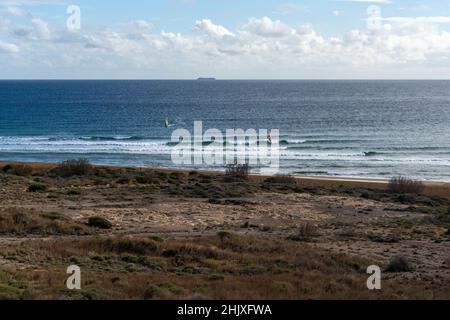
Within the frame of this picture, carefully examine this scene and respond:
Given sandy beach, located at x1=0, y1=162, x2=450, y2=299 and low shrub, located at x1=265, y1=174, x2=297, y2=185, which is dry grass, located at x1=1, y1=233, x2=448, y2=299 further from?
low shrub, located at x1=265, y1=174, x2=297, y2=185

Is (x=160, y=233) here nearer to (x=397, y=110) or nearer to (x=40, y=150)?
(x=40, y=150)

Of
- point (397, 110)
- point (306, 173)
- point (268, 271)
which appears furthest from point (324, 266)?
point (397, 110)

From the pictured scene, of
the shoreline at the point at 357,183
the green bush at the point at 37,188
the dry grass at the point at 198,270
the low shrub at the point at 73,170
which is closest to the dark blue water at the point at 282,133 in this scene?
the shoreline at the point at 357,183

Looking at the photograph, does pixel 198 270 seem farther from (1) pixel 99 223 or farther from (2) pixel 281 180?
(2) pixel 281 180

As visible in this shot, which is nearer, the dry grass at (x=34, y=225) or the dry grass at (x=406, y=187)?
the dry grass at (x=34, y=225)

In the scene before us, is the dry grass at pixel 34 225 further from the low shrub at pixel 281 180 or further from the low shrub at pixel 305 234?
the low shrub at pixel 281 180

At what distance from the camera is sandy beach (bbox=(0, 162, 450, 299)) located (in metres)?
13.9

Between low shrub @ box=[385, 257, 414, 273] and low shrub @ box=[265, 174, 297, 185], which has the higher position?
low shrub @ box=[385, 257, 414, 273]

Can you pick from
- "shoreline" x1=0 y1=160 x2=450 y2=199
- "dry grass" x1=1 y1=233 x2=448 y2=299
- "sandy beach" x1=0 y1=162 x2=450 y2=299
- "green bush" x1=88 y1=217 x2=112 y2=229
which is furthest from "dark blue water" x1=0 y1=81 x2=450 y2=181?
"dry grass" x1=1 y1=233 x2=448 y2=299

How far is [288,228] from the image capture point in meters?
25.1

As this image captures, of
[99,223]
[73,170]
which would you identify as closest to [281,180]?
[73,170]

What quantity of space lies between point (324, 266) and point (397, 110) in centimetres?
11124

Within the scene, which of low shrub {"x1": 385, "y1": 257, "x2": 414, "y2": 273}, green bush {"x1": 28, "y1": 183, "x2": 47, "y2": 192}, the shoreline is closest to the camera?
low shrub {"x1": 385, "y1": 257, "x2": 414, "y2": 273}

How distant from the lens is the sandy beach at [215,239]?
13938mm
